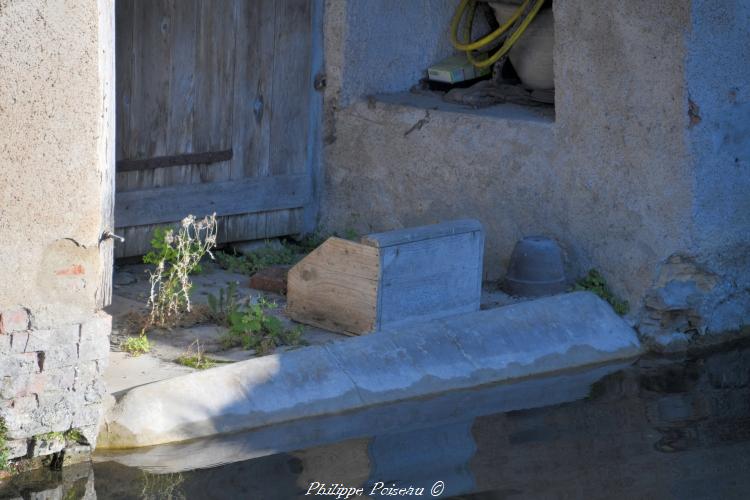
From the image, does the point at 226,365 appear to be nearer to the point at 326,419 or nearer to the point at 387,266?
the point at 326,419

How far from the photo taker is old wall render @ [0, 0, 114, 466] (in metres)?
4.50

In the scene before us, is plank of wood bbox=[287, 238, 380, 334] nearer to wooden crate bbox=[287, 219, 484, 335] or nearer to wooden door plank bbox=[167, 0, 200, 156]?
wooden crate bbox=[287, 219, 484, 335]

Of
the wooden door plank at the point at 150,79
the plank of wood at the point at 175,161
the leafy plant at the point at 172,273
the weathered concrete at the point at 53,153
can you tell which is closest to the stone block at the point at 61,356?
the weathered concrete at the point at 53,153

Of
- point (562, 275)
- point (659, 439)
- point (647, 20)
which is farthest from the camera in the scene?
point (562, 275)

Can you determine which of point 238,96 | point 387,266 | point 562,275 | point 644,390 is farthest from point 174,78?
point 644,390

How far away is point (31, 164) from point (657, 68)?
371cm

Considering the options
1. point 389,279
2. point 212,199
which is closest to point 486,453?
point 389,279

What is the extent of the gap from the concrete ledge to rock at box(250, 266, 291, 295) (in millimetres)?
1220

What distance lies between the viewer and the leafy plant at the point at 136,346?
19.7ft

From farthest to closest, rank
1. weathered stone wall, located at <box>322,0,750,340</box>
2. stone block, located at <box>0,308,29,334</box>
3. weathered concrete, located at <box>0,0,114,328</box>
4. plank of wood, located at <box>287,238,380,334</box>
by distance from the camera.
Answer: weathered stone wall, located at <box>322,0,750,340</box>, plank of wood, located at <box>287,238,380,334</box>, stone block, located at <box>0,308,29,334</box>, weathered concrete, located at <box>0,0,114,328</box>

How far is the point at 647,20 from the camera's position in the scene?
21.8 ft

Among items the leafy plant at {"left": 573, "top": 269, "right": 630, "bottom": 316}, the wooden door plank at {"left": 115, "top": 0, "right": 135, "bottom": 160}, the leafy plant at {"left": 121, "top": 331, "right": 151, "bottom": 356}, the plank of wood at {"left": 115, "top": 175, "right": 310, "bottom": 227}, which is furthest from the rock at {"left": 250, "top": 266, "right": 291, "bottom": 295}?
the leafy plant at {"left": 573, "top": 269, "right": 630, "bottom": 316}

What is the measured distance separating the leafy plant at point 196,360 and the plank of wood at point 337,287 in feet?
2.51

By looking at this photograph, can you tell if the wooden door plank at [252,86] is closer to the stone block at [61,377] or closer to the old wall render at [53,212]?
the old wall render at [53,212]
